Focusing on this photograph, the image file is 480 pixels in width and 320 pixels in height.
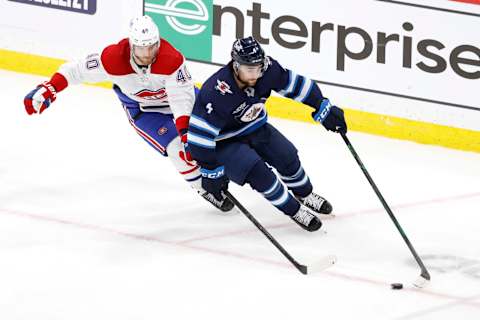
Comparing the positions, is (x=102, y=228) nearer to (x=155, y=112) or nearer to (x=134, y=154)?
(x=155, y=112)

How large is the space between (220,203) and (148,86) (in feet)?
2.26

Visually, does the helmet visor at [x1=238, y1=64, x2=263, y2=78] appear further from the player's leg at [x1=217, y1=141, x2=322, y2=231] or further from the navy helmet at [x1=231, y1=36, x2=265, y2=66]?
the player's leg at [x1=217, y1=141, x2=322, y2=231]

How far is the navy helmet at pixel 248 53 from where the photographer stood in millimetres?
5074

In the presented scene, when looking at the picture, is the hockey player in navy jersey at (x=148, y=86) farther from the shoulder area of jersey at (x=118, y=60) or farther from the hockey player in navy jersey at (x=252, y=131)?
the hockey player in navy jersey at (x=252, y=131)

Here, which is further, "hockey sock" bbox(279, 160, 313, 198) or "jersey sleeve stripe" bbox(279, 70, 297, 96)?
"hockey sock" bbox(279, 160, 313, 198)

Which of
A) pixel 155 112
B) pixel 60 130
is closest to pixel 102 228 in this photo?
pixel 155 112

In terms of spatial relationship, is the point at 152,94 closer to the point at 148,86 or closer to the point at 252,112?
the point at 148,86

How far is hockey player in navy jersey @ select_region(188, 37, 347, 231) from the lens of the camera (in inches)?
206

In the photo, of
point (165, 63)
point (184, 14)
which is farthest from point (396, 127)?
point (165, 63)

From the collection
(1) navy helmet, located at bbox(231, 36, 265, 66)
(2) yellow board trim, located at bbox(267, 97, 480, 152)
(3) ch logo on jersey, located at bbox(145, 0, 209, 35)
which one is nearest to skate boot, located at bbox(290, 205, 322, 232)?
(1) navy helmet, located at bbox(231, 36, 265, 66)

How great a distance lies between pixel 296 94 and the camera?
5.48m

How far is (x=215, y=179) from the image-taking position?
5230 mm

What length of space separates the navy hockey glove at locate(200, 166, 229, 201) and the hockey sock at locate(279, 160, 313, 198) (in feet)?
1.64

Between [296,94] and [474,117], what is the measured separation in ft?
5.29
